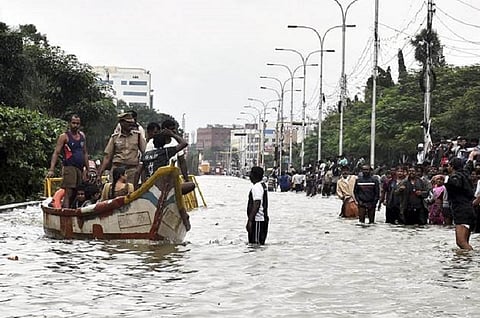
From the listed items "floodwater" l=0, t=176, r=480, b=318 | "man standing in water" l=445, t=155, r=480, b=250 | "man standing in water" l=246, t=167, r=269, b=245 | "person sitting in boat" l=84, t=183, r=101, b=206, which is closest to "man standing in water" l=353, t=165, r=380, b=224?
"floodwater" l=0, t=176, r=480, b=318

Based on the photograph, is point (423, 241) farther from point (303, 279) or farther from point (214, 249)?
point (303, 279)

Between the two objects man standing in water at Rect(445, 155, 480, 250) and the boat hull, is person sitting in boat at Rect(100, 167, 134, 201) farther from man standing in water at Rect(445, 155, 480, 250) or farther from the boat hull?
man standing in water at Rect(445, 155, 480, 250)

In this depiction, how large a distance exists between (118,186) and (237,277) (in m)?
4.30

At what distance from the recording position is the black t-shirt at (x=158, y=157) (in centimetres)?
1512

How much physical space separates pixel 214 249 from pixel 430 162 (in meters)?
16.9

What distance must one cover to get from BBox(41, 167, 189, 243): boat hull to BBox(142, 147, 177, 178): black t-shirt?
0.84 meters

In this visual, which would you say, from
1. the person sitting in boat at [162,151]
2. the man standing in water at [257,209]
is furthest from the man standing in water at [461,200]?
the person sitting in boat at [162,151]

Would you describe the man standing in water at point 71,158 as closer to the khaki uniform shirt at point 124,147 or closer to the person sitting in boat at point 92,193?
the person sitting in boat at point 92,193

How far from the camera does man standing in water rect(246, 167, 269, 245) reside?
50.2ft

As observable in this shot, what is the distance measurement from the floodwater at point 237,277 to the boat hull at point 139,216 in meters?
0.23

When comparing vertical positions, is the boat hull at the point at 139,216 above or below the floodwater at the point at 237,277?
above

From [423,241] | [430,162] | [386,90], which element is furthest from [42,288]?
[386,90]

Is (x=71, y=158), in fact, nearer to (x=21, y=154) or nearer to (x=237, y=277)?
(x=237, y=277)

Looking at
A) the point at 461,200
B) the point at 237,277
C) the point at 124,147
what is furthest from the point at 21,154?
the point at 237,277
